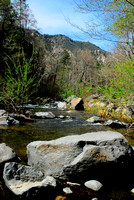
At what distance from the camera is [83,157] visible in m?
2.55

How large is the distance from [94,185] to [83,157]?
0.43 metres

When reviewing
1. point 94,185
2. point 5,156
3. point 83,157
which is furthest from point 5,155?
point 94,185

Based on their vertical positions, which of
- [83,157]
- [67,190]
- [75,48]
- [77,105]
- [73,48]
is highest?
[73,48]

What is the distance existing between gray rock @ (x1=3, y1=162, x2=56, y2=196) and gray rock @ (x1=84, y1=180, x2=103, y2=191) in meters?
0.53

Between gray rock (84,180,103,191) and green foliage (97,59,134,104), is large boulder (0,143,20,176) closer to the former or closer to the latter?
gray rock (84,180,103,191)

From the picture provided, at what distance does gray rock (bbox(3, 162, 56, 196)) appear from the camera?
7.00 feet

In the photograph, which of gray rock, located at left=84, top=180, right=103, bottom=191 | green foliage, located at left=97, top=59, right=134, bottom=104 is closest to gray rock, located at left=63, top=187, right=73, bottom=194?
gray rock, located at left=84, top=180, right=103, bottom=191

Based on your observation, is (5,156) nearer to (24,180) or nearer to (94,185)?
(24,180)

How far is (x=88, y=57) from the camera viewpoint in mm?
41406

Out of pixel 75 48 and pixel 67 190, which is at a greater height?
pixel 75 48

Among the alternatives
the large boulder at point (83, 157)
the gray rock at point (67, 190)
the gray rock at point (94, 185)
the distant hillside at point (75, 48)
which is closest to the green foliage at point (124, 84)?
the distant hillside at point (75, 48)

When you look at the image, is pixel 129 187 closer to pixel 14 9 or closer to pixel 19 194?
pixel 19 194

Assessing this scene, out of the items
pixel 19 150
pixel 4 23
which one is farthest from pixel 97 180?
pixel 4 23

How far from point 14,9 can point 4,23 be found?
303 cm
